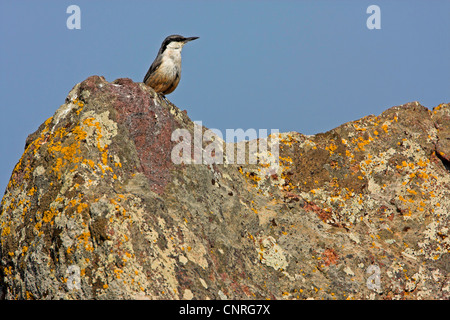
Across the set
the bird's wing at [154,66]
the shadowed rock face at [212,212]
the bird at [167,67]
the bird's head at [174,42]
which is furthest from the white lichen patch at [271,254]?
the bird's head at [174,42]

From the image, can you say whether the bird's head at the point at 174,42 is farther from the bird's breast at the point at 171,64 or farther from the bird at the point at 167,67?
the bird's breast at the point at 171,64

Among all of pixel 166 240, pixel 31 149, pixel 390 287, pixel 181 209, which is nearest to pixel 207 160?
pixel 181 209

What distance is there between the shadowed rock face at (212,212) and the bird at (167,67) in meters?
3.26

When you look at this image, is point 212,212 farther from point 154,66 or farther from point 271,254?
point 154,66

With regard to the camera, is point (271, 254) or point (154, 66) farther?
point (154, 66)

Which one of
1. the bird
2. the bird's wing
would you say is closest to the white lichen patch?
the bird

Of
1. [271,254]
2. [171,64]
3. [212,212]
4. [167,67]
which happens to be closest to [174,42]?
[171,64]

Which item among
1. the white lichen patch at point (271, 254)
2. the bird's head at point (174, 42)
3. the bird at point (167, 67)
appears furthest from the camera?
the bird's head at point (174, 42)

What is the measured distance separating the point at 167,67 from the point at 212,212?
15.4ft

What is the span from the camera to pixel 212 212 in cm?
673

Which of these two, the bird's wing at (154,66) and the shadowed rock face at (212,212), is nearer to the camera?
the shadowed rock face at (212,212)

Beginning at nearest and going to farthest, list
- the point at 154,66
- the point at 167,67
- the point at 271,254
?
the point at 271,254 → the point at 167,67 → the point at 154,66

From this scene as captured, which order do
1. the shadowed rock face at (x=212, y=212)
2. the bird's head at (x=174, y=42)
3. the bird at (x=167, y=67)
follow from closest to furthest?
the shadowed rock face at (x=212, y=212) < the bird at (x=167, y=67) < the bird's head at (x=174, y=42)

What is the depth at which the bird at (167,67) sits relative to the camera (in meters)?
10.7
